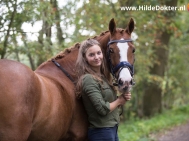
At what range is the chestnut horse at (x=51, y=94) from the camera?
264cm

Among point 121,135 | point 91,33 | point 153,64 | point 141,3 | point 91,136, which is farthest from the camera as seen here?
point 153,64

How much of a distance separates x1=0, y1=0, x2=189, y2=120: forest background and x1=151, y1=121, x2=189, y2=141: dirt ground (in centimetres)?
221

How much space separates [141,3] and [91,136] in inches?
256

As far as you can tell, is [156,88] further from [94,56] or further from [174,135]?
[94,56]

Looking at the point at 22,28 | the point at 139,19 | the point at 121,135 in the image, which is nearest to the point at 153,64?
the point at 139,19

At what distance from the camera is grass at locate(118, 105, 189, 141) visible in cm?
801

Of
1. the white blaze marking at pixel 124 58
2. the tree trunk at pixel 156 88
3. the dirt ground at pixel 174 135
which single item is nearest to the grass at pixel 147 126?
the dirt ground at pixel 174 135

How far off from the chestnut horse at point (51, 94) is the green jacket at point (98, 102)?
0.17 metres

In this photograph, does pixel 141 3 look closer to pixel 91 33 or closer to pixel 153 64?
pixel 91 33

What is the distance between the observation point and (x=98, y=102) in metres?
3.22

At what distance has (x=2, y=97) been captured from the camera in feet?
8.46

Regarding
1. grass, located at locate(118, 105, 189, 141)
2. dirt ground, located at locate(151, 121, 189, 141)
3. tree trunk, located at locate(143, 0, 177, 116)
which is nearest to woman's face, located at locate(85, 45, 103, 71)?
grass, located at locate(118, 105, 189, 141)

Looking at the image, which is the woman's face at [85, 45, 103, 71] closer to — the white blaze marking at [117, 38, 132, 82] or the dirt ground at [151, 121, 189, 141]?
the white blaze marking at [117, 38, 132, 82]

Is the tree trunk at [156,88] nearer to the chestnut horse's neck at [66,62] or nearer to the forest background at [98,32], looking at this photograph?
the forest background at [98,32]
